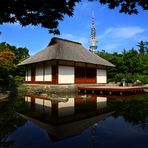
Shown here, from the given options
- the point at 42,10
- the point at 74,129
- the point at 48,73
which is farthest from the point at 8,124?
the point at 48,73

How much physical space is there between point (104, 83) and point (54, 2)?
2738 centimetres

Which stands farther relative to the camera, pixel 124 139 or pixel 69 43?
pixel 69 43

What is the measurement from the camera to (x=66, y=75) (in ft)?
82.1

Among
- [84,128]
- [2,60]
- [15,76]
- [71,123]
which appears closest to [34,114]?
[71,123]

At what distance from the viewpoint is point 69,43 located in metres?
29.4

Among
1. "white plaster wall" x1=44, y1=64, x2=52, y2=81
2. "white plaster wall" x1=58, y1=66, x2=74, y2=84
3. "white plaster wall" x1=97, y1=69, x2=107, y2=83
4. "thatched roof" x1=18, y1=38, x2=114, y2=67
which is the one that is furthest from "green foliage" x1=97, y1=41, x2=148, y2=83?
"white plaster wall" x1=44, y1=64, x2=52, y2=81

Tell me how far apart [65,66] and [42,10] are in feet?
70.2

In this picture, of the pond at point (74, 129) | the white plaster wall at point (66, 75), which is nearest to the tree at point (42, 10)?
the pond at point (74, 129)

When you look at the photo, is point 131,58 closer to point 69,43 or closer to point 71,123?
point 69,43

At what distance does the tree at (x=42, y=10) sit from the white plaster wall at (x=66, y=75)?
20545 millimetres

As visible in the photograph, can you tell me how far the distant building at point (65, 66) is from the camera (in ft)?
80.0

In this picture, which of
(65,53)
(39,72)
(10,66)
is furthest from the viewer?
(10,66)

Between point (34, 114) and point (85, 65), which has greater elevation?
point (85, 65)

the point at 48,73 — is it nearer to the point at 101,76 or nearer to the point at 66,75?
the point at 66,75
